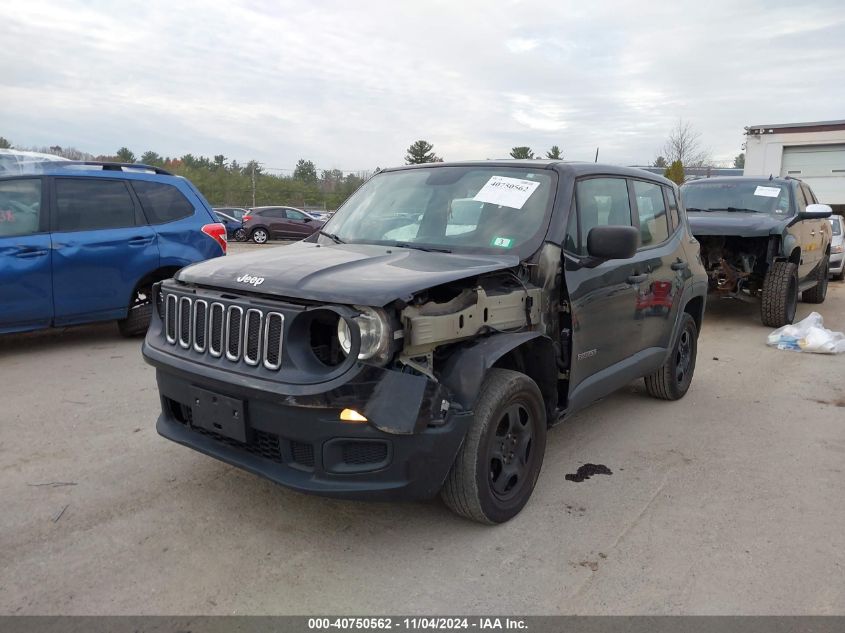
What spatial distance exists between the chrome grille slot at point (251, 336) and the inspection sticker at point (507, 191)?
1.57 metres

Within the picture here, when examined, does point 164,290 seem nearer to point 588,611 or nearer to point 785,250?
point 588,611

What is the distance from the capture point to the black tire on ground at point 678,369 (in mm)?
5160

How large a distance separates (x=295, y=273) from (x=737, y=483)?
2766mm

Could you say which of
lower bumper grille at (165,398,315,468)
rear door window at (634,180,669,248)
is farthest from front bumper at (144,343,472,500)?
rear door window at (634,180,669,248)

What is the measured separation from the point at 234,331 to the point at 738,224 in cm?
727

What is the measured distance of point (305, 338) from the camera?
276cm

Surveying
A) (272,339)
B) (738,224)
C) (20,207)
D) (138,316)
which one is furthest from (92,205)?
(738,224)

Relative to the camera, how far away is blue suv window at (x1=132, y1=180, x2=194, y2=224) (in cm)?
690

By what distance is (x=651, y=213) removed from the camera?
476 cm

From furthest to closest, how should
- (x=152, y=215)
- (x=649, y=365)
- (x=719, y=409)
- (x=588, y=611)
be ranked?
1. (x=152, y=215)
2. (x=719, y=409)
3. (x=649, y=365)
4. (x=588, y=611)

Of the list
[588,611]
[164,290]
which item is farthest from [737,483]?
[164,290]

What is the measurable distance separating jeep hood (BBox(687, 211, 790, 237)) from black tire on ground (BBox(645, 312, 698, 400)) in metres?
3.16

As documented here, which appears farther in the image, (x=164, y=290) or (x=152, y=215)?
(x=152, y=215)
